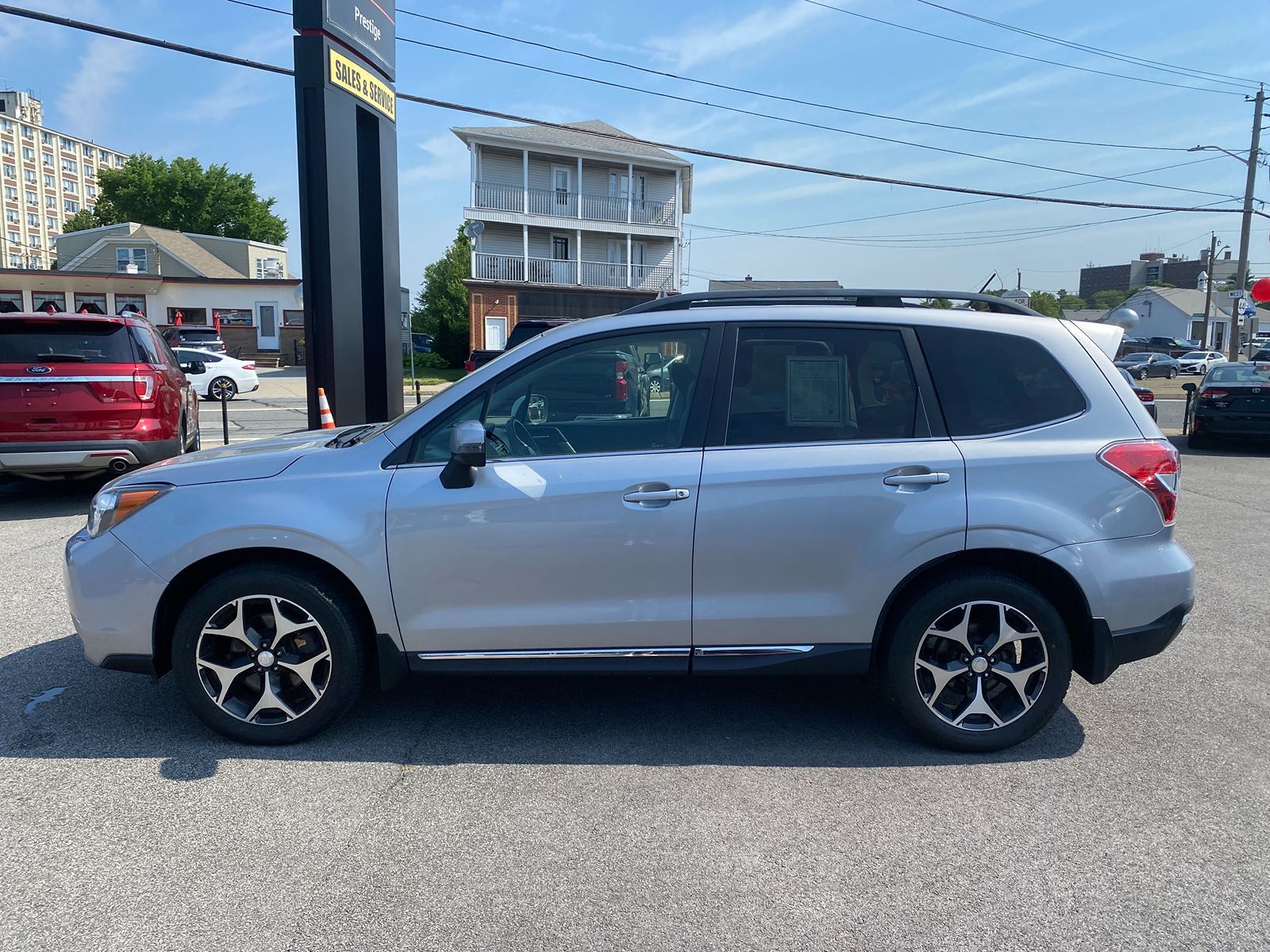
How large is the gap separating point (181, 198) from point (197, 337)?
41.5 meters

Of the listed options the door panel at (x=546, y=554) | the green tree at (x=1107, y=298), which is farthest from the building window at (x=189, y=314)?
the green tree at (x=1107, y=298)

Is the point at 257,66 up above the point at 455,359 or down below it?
above

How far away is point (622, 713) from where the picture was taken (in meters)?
4.33

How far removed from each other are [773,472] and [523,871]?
1739 millimetres

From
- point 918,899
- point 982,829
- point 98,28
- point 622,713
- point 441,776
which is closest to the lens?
point 918,899

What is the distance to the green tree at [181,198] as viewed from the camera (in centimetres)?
7188

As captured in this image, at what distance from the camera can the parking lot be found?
2.77 metres

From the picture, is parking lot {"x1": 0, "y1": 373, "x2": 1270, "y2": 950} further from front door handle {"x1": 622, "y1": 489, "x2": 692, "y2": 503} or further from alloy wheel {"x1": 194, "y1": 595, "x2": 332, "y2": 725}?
front door handle {"x1": 622, "y1": 489, "x2": 692, "y2": 503}

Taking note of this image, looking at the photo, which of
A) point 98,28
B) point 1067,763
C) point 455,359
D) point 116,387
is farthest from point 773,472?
point 455,359

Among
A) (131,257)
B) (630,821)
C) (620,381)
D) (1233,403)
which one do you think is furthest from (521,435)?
(131,257)

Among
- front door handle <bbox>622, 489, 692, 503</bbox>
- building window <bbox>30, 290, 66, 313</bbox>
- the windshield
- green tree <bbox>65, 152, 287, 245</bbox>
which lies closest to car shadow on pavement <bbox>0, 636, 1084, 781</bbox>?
front door handle <bbox>622, 489, 692, 503</bbox>

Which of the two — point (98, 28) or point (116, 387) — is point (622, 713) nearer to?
point (116, 387)

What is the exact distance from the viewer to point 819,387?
12.9ft

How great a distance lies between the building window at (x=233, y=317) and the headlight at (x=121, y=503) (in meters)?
43.7
